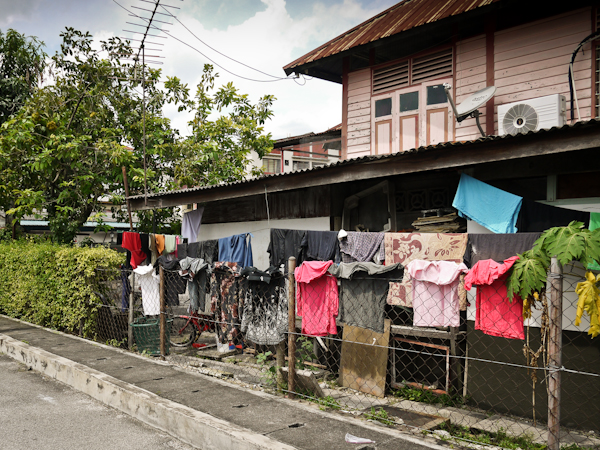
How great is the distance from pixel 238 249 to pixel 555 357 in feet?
18.1

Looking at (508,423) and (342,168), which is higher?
(342,168)

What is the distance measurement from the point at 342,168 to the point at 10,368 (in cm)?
642

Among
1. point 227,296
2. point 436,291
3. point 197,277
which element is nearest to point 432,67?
point 436,291

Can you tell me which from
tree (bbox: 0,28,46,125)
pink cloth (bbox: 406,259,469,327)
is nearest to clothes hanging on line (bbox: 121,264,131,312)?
pink cloth (bbox: 406,259,469,327)

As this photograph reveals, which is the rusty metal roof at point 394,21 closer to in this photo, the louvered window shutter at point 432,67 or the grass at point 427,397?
the louvered window shutter at point 432,67

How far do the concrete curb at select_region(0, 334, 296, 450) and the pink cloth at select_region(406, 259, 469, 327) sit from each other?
2.35 meters

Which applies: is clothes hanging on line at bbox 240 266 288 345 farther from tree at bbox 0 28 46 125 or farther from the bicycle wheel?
tree at bbox 0 28 46 125

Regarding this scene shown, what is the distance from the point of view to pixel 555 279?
373cm

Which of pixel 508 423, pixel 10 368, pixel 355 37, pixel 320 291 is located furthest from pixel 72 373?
pixel 355 37

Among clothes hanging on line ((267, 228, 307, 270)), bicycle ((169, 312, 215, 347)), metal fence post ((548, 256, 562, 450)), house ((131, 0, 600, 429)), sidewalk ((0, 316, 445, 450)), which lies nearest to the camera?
metal fence post ((548, 256, 562, 450))

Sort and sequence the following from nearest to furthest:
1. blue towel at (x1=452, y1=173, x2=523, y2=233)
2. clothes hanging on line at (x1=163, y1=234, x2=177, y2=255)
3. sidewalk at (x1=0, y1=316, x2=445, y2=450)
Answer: sidewalk at (x1=0, y1=316, x2=445, y2=450), blue towel at (x1=452, y1=173, x2=523, y2=233), clothes hanging on line at (x1=163, y1=234, x2=177, y2=255)

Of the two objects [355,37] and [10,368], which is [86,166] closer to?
[10,368]

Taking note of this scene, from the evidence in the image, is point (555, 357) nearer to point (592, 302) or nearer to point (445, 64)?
point (592, 302)

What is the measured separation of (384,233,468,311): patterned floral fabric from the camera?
5.80m
